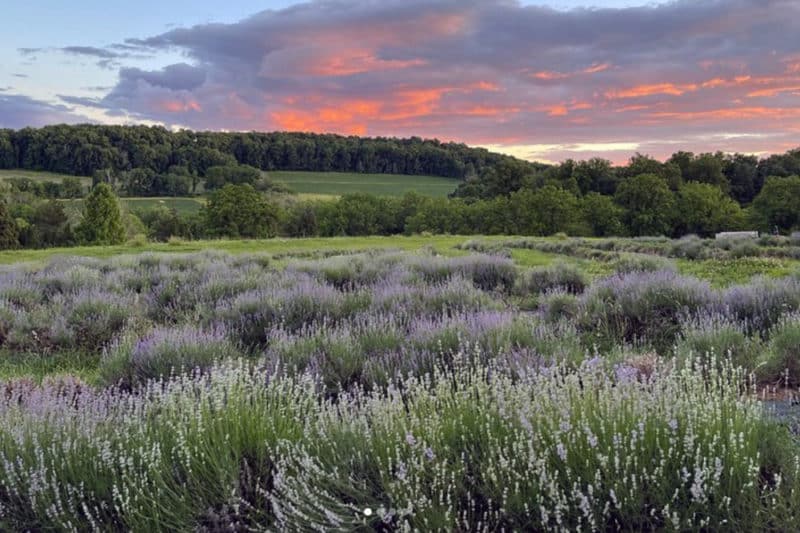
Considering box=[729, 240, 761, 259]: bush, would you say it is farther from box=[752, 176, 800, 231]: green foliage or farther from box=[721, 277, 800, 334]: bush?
box=[752, 176, 800, 231]: green foliage

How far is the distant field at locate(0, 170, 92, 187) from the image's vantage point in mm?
88438

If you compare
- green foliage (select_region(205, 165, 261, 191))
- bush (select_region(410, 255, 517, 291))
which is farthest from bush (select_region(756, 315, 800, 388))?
green foliage (select_region(205, 165, 261, 191))

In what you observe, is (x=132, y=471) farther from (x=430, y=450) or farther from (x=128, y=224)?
(x=128, y=224)

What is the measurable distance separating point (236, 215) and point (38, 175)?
42.7 meters

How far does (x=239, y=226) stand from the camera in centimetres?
6831

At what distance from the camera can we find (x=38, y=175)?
91.0 meters

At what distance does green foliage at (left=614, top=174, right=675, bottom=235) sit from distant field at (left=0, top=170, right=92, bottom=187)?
74813 millimetres

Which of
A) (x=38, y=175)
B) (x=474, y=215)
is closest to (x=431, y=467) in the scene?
(x=474, y=215)

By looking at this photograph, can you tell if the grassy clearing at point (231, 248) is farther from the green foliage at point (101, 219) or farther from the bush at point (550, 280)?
the green foliage at point (101, 219)

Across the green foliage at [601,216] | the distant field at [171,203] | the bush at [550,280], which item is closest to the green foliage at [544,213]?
the green foliage at [601,216]

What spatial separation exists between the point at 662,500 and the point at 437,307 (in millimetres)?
6056

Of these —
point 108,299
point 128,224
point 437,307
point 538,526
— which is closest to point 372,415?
point 538,526

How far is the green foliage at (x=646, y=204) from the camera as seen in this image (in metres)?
80.1

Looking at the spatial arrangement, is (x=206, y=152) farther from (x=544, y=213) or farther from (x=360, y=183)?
(x=544, y=213)
